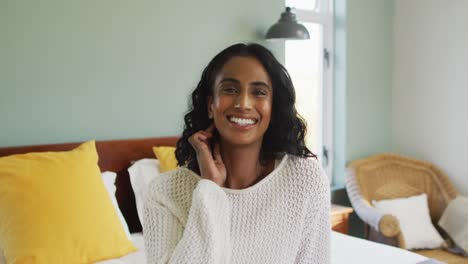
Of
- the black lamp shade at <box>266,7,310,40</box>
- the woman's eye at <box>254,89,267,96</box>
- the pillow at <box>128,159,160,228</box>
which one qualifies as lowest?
the pillow at <box>128,159,160,228</box>

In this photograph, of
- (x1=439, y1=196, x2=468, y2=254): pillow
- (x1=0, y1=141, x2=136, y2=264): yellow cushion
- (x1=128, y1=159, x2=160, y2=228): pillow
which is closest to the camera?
(x1=0, y1=141, x2=136, y2=264): yellow cushion

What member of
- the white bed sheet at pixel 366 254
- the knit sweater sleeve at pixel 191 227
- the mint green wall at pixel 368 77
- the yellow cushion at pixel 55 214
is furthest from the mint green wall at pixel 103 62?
the knit sweater sleeve at pixel 191 227

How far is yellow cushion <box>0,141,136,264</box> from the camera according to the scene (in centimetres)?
171

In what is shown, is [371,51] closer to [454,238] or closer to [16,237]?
[454,238]

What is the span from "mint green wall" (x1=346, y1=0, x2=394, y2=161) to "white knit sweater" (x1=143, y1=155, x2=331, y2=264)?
2.52m

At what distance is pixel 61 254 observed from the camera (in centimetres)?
173

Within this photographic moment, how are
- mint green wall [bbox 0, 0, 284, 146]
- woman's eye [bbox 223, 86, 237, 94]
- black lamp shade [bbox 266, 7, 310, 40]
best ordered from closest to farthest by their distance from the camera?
woman's eye [bbox 223, 86, 237, 94]
mint green wall [bbox 0, 0, 284, 146]
black lamp shade [bbox 266, 7, 310, 40]

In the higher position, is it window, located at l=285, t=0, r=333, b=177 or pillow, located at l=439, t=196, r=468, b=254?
window, located at l=285, t=0, r=333, b=177

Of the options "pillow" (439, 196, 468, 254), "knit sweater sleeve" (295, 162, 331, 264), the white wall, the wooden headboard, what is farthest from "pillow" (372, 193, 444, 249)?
"knit sweater sleeve" (295, 162, 331, 264)

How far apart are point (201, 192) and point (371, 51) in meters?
2.99

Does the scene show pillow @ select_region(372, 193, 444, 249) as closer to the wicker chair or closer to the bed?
the wicker chair

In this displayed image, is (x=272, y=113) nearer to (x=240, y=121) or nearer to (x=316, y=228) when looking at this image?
(x=240, y=121)

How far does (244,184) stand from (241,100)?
0.22 m

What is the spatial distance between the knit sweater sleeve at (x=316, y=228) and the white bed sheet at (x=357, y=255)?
83 centimetres
